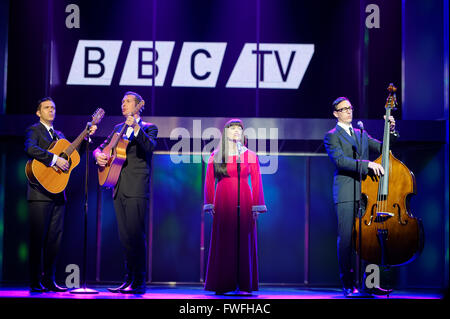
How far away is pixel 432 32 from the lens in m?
7.16

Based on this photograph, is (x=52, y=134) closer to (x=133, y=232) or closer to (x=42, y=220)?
(x=42, y=220)

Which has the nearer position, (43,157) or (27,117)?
(43,157)

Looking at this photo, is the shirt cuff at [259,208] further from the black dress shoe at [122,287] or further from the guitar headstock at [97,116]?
the guitar headstock at [97,116]

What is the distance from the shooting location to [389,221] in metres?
5.01

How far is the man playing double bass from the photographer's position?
5277 mm

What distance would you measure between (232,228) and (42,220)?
1.79 m

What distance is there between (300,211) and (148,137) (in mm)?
2687

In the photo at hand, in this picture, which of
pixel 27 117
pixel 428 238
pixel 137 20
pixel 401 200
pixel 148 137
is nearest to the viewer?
pixel 401 200

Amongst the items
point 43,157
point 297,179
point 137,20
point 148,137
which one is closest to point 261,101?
point 297,179

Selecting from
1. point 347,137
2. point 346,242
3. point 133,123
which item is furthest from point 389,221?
point 133,123

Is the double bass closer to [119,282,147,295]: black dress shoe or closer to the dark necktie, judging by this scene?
[119,282,147,295]: black dress shoe

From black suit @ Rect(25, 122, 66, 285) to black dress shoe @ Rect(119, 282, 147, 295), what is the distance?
738mm

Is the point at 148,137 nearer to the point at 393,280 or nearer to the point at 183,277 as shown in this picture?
the point at 183,277

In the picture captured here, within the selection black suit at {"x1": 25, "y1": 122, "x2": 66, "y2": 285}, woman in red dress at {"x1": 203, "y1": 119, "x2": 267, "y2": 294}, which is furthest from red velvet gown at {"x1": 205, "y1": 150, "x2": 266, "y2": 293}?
black suit at {"x1": 25, "y1": 122, "x2": 66, "y2": 285}
